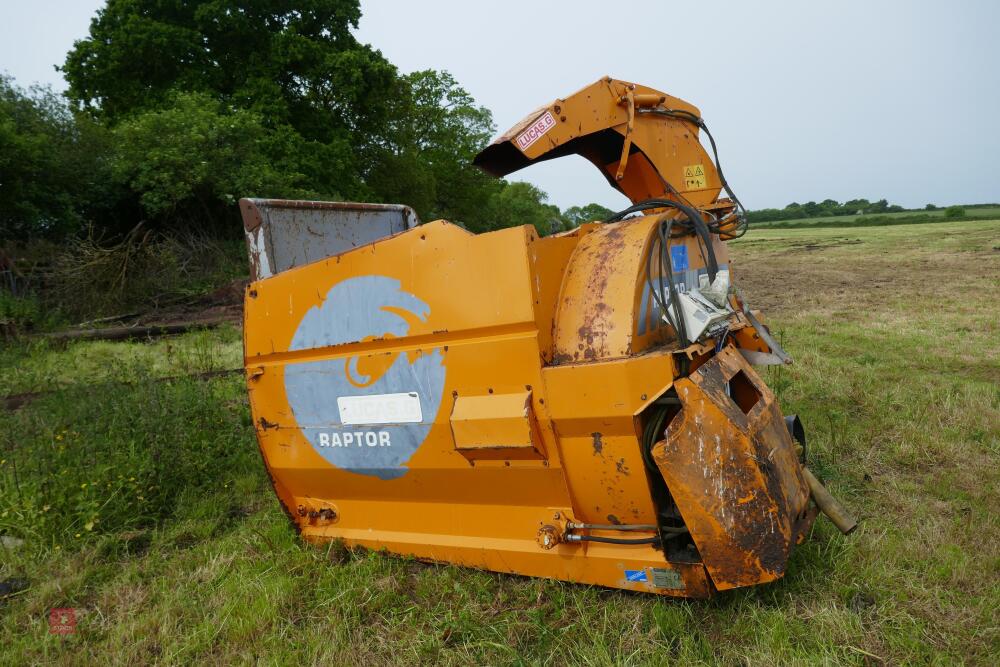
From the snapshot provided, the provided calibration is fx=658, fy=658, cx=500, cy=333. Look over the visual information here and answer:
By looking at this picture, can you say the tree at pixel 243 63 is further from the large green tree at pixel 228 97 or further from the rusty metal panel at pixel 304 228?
the rusty metal panel at pixel 304 228

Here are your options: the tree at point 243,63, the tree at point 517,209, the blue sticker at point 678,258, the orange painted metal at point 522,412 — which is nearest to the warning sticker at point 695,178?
the orange painted metal at point 522,412

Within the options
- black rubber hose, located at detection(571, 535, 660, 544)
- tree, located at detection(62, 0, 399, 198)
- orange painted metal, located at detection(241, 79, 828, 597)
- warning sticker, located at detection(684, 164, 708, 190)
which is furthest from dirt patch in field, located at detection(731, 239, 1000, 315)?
tree, located at detection(62, 0, 399, 198)

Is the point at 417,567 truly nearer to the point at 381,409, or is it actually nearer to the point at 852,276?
→ the point at 381,409

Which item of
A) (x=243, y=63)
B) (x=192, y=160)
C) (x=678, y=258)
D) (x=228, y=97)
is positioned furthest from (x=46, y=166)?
(x=678, y=258)

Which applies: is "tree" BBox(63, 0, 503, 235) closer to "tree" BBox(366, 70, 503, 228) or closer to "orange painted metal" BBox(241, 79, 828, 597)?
"tree" BBox(366, 70, 503, 228)

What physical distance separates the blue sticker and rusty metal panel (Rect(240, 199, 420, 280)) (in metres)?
1.83

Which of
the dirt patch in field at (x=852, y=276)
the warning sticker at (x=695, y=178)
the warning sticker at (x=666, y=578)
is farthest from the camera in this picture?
the dirt patch in field at (x=852, y=276)

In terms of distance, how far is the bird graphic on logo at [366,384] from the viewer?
9.02 feet

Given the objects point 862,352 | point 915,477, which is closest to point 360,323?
point 915,477

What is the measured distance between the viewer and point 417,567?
9.86 feet

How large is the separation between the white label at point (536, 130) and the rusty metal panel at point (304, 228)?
3.75 feet

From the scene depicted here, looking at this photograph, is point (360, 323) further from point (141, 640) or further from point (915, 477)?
point (915, 477)

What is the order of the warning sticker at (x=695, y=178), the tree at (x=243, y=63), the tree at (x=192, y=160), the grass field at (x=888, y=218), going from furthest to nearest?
the grass field at (x=888, y=218), the tree at (x=243, y=63), the tree at (x=192, y=160), the warning sticker at (x=695, y=178)

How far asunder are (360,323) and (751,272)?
15.4 m
